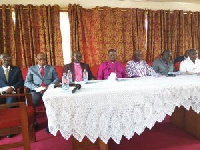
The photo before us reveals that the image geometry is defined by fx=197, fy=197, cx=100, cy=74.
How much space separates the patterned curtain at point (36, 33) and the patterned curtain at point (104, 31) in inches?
15.9

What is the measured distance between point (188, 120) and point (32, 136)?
7.42 feet

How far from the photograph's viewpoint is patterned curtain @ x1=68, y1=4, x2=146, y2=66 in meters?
4.79

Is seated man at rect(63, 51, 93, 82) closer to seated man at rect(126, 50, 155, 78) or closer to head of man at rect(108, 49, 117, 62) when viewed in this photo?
head of man at rect(108, 49, 117, 62)

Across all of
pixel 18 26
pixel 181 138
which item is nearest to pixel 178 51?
pixel 181 138

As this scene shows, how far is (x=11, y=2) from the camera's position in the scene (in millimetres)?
4422

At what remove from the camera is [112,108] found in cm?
213

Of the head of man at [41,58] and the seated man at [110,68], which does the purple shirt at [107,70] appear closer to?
the seated man at [110,68]

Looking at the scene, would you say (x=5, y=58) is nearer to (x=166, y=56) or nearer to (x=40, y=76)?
(x=40, y=76)

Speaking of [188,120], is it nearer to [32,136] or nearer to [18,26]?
[32,136]

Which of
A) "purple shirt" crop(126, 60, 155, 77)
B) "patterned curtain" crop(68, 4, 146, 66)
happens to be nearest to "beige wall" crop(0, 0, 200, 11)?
"patterned curtain" crop(68, 4, 146, 66)

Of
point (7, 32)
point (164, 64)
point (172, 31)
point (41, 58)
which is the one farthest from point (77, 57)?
point (172, 31)

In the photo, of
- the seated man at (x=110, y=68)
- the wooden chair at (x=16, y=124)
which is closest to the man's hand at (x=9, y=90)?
Result: the wooden chair at (x=16, y=124)

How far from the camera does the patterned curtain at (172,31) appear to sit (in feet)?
17.5

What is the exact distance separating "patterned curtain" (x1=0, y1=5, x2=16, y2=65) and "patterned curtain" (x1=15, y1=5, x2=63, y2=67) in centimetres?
11
